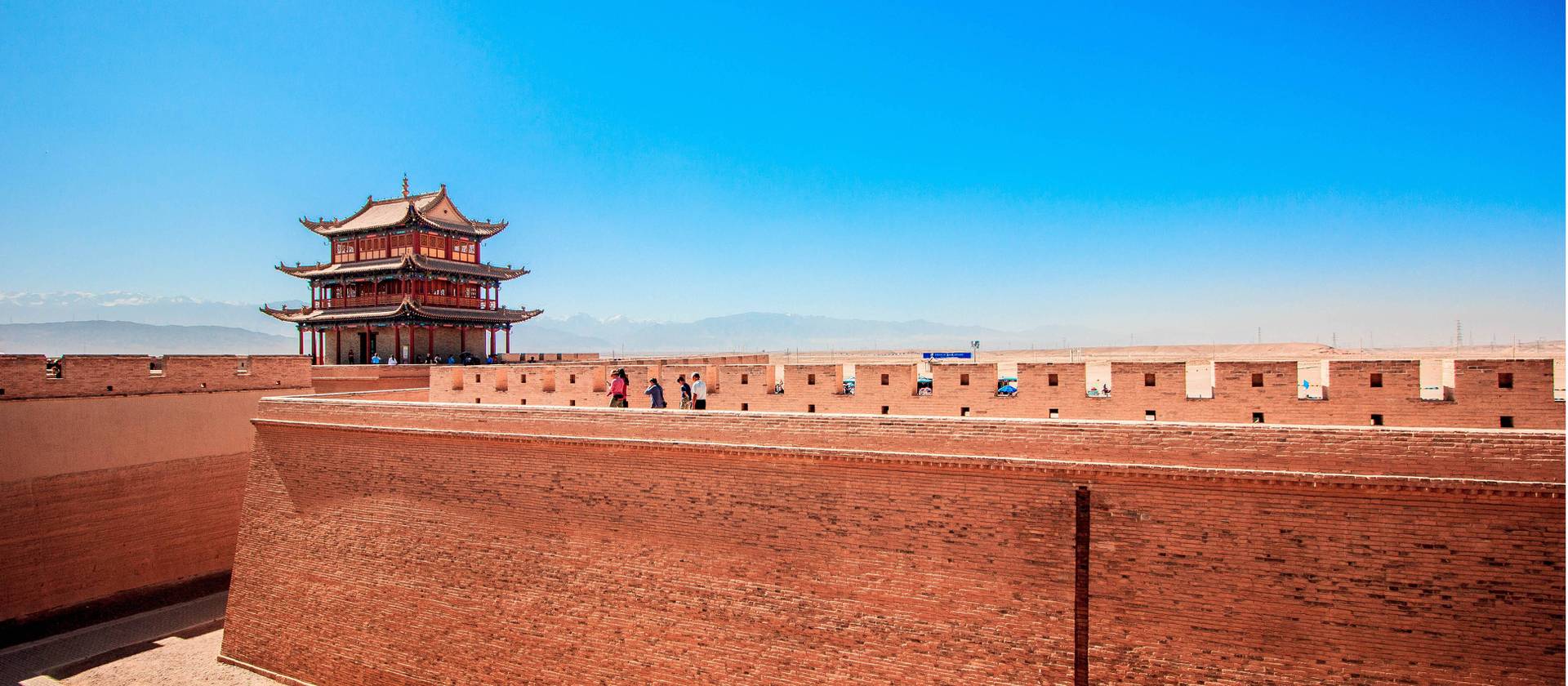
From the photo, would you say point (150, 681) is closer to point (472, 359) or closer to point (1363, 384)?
point (472, 359)

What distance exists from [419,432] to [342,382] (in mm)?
10617

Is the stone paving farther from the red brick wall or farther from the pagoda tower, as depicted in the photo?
the pagoda tower

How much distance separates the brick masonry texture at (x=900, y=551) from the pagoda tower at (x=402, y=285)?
1430cm

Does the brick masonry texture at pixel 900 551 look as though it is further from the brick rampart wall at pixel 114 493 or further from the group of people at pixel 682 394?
the brick rampart wall at pixel 114 493

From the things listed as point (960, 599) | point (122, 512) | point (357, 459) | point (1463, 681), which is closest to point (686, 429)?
point (960, 599)

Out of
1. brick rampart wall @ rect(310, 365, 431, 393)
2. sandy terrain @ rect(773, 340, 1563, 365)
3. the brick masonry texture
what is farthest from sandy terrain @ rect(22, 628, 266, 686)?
sandy terrain @ rect(773, 340, 1563, 365)

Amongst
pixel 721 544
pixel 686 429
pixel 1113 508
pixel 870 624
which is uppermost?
pixel 686 429

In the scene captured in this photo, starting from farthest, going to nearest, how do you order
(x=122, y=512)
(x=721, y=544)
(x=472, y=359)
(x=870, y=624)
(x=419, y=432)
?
(x=472, y=359), (x=122, y=512), (x=419, y=432), (x=721, y=544), (x=870, y=624)

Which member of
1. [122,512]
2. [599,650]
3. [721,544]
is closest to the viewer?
[721,544]

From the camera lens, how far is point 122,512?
46.6 ft

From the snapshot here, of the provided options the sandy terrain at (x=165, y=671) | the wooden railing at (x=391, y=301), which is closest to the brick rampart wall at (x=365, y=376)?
the wooden railing at (x=391, y=301)

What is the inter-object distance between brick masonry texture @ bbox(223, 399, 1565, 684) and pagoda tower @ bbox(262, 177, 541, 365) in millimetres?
14298

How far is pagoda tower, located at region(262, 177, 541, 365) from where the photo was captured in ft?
82.7

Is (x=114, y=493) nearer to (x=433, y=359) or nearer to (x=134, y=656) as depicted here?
(x=134, y=656)
